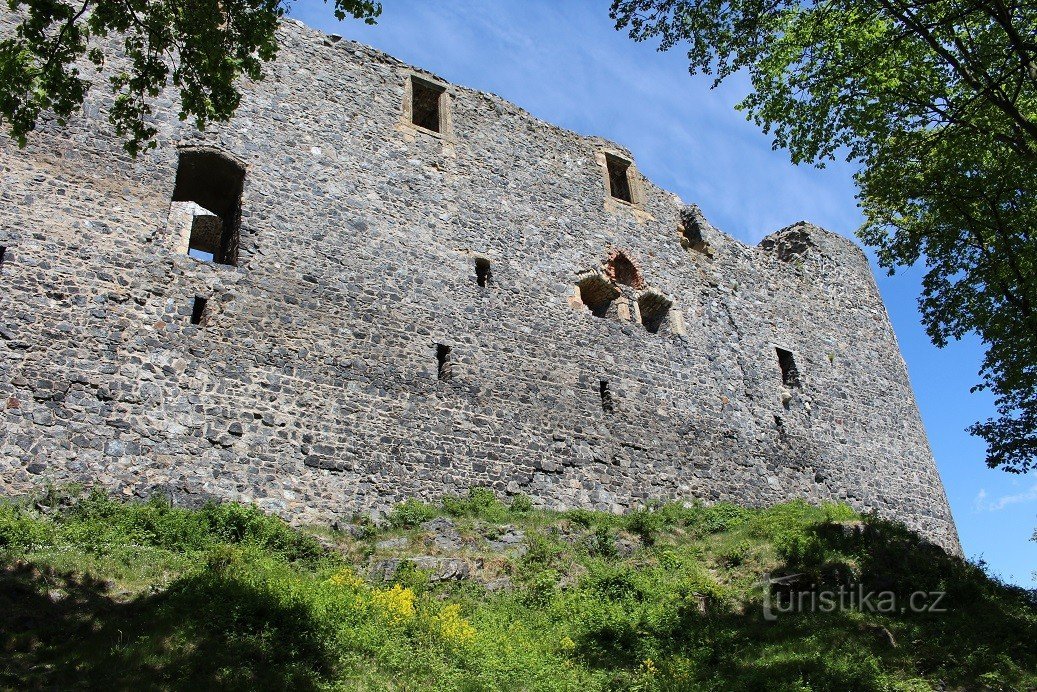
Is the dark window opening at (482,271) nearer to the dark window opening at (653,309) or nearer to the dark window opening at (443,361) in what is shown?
the dark window opening at (443,361)

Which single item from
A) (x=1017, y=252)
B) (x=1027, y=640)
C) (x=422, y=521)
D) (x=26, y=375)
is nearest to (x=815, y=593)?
(x=1027, y=640)

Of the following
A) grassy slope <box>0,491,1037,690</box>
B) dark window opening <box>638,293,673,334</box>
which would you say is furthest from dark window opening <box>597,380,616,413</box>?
grassy slope <box>0,491,1037,690</box>

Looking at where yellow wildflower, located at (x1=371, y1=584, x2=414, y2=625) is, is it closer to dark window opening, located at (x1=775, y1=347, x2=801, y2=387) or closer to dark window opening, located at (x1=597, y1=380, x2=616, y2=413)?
dark window opening, located at (x1=597, y1=380, x2=616, y2=413)

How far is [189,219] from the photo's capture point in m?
13.0

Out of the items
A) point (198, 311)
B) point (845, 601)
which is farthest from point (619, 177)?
point (845, 601)

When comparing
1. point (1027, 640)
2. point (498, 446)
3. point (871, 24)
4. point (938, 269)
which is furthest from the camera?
point (938, 269)

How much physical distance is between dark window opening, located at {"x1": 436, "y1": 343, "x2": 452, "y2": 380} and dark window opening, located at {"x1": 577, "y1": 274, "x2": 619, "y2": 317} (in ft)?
13.5

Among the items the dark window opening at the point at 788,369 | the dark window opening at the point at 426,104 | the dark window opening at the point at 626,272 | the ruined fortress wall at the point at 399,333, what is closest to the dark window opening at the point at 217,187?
the ruined fortress wall at the point at 399,333

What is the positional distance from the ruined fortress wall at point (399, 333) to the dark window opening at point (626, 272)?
0.12 m

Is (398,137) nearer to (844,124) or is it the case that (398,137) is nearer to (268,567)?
(844,124)

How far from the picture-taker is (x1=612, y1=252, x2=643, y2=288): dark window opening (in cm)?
1844

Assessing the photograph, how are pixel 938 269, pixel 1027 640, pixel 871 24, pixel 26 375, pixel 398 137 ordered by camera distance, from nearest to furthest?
pixel 1027 640, pixel 26 375, pixel 871 24, pixel 938 269, pixel 398 137

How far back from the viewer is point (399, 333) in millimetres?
14234

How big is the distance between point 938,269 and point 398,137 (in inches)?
420
